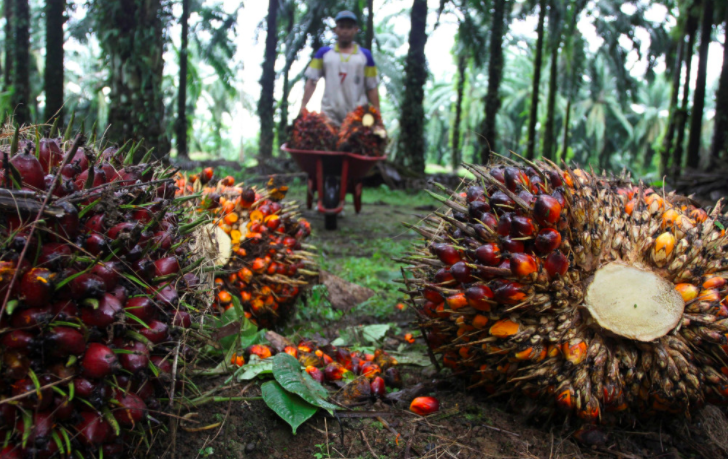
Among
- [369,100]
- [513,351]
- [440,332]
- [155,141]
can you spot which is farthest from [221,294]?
[369,100]

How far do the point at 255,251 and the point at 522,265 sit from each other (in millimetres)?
1414

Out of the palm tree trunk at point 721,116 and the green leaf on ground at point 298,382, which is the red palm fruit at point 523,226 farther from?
the palm tree trunk at point 721,116

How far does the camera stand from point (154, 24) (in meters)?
4.83

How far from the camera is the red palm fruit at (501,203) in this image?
1799 mm

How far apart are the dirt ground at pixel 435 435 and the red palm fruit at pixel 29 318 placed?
0.53 meters

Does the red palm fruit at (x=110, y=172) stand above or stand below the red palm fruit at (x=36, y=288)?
above

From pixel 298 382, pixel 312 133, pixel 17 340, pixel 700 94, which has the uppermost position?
pixel 700 94

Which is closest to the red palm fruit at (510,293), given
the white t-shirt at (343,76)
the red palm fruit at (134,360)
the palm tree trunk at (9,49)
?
the red palm fruit at (134,360)

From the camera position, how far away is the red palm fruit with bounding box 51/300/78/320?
1139 millimetres

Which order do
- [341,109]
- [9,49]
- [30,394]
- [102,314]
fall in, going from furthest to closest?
1. [9,49]
2. [341,109]
3. [102,314]
4. [30,394]

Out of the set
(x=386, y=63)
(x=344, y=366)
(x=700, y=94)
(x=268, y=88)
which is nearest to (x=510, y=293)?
(x=344, y=366)

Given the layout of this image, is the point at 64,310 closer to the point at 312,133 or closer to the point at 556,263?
the point at 556,263

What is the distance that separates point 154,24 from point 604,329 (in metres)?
4.65

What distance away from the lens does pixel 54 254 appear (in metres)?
1.17
